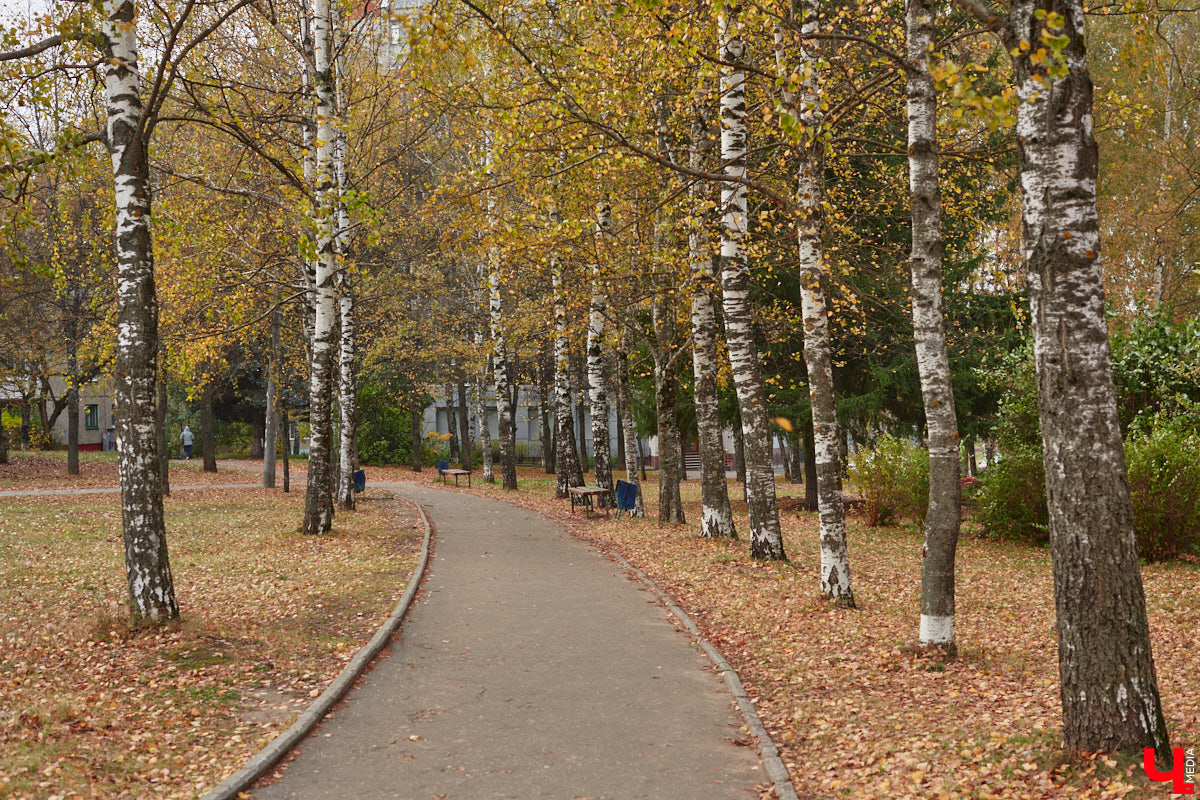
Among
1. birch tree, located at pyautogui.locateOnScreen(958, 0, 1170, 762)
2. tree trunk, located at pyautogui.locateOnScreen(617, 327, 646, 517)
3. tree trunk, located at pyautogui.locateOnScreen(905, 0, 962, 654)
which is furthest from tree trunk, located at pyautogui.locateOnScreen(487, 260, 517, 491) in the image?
birch tree, located at pyautogui.locateOnScreen(958, 0, 1170, 762)

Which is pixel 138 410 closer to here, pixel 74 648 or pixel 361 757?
pixel 74 648

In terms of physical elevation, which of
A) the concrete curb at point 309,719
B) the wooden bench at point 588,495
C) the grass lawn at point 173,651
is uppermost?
the wooden bench at point 588,495

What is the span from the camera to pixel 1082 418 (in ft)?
15.7

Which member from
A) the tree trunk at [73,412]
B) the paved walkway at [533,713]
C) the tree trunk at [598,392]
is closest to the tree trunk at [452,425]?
the tree trunk at [73,412]

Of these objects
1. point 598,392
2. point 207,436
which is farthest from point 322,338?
point 207,436

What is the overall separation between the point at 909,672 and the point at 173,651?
6.55 m

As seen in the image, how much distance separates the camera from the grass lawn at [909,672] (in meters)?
5.22

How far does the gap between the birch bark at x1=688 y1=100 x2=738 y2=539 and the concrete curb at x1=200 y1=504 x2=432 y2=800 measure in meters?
6.72

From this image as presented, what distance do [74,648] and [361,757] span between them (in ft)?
12.4

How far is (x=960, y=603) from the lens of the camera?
37.3 feet

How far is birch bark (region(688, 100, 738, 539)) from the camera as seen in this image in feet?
48.8

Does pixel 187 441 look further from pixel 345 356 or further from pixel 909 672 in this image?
pixel 909 672

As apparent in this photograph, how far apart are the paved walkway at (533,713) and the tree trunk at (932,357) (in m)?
2.16

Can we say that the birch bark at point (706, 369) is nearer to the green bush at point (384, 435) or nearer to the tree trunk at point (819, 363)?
the tree trunk at point (819, 363)
